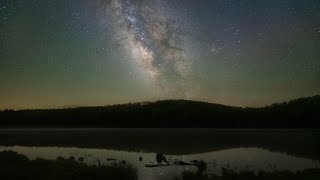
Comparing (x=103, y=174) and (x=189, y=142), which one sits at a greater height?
(x=189, y=142)

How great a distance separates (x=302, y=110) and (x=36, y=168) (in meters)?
117

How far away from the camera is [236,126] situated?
138 m

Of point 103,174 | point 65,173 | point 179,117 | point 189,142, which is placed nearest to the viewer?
point 103,174

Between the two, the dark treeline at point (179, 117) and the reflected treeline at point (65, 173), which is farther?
the dark treeline at point (179, 117)

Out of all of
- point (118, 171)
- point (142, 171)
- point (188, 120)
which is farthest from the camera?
point (188, 120)

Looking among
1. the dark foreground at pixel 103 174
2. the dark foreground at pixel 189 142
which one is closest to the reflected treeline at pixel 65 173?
the dark foreground at pixel 103 174

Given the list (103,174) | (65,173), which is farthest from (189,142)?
(65,173)

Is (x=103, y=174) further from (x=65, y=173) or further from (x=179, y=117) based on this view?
(x=179, y=117)

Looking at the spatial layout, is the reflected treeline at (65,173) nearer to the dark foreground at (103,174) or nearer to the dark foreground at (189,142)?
the dark foreground at (103,174)

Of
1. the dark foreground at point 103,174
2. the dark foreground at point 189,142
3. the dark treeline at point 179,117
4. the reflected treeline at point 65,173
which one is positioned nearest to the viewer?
the dark foreground at point 103,174

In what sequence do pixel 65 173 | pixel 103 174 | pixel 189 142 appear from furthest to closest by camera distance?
pixel 189 142
pixel 65 173
pixel 103 174

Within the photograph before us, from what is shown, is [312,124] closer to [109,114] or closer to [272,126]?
[272,126]

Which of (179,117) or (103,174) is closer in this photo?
(103,174)

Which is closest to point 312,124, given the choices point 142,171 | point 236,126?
point 236,126
